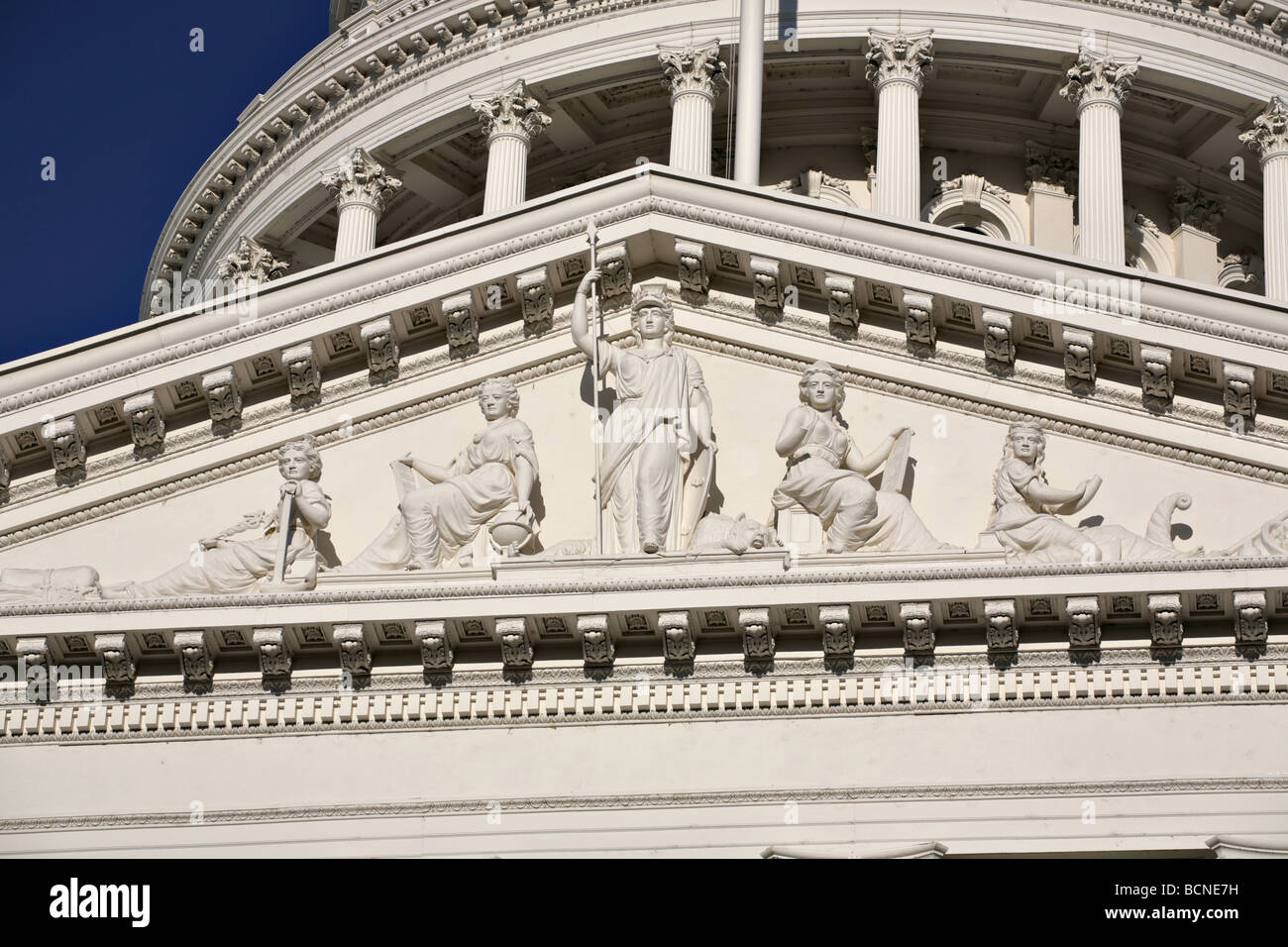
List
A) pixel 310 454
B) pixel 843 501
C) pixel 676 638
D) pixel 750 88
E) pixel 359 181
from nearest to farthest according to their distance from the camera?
pixel 676 638
pixel 843 501
pixel 310 454
pixel 750 88
pixel 359 181

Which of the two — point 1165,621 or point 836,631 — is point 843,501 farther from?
point 1165,621

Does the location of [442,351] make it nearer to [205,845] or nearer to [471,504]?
[471,504]

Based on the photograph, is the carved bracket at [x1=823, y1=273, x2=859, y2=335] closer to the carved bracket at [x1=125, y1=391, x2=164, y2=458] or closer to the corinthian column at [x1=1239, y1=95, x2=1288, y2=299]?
the carved bracket at [x1=125, y1=391, x2=164, y2=458]

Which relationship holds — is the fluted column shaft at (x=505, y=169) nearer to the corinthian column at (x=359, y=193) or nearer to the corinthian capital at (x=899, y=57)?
the corinthian column at (x=359, y=193)

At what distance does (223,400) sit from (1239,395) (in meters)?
8.25

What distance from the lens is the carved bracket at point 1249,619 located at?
18.2 metres

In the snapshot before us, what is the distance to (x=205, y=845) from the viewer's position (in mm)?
18844

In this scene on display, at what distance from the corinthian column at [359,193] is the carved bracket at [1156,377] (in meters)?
20.6

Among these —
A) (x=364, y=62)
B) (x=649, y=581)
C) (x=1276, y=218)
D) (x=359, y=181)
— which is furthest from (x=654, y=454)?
(x=364, y=62)

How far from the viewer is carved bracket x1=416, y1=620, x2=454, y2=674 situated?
19.0 metres

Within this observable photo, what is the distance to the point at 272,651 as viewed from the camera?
1917 cm

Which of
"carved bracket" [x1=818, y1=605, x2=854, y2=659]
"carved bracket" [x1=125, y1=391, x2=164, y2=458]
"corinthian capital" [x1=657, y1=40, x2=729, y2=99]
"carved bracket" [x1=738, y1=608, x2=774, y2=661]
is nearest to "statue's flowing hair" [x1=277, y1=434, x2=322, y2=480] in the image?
"carved bracket" [x1=125, y1=391, x2=164, y2=458]

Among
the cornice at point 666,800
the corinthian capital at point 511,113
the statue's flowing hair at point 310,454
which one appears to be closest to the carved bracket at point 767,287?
the statue's flowing hair at point 310,454

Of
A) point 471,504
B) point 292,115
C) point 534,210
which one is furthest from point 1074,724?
point 292,115
